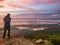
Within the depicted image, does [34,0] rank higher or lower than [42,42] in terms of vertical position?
higher

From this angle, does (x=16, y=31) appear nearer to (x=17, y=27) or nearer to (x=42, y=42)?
(x=17, y=27)

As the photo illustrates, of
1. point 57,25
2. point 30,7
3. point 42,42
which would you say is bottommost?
point 42,42

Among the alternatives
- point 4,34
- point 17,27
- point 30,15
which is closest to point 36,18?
point 30,15

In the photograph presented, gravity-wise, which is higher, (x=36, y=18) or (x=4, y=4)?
(x=4, y=4)

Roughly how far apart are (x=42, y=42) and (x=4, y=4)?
1.57 m

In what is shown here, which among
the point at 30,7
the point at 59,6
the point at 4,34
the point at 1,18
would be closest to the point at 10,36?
the point at 4,34

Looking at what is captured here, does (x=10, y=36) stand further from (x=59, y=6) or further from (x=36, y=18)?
(x=59, y=6)

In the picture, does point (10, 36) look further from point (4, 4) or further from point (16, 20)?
point (4, 4)

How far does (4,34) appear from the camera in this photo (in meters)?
6.59

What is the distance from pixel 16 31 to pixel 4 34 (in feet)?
1.21

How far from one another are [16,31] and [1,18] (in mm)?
585

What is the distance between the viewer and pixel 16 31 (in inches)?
264

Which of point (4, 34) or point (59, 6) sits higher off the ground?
point (59, 6)

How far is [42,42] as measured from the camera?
6.47 m
